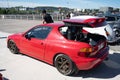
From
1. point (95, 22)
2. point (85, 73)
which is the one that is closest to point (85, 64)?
point (85, 73)

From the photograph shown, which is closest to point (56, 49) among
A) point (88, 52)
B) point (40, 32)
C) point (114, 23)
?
point (88, 52)

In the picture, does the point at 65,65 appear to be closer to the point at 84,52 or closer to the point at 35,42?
the point at 84,52

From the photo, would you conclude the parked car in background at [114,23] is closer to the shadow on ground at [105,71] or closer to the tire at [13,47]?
the shadow on ground at [105,71]

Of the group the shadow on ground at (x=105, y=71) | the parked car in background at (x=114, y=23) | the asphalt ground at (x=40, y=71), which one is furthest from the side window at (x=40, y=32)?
the parked car in background at (x=114, y=23)

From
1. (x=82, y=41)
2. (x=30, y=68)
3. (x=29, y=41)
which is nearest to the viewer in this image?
(x=82, y=41)

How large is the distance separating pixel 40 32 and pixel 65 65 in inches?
64.7

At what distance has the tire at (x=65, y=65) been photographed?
5.86 m

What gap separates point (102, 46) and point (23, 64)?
2.67 metres

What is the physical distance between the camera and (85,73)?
247 inches

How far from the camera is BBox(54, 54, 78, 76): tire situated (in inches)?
231

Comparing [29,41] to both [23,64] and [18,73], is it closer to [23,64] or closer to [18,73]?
[23,64]

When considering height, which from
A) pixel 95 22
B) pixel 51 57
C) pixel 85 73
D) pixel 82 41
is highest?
pixel 95 22

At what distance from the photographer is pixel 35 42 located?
7051 mm

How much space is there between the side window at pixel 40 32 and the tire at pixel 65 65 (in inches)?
39.0
